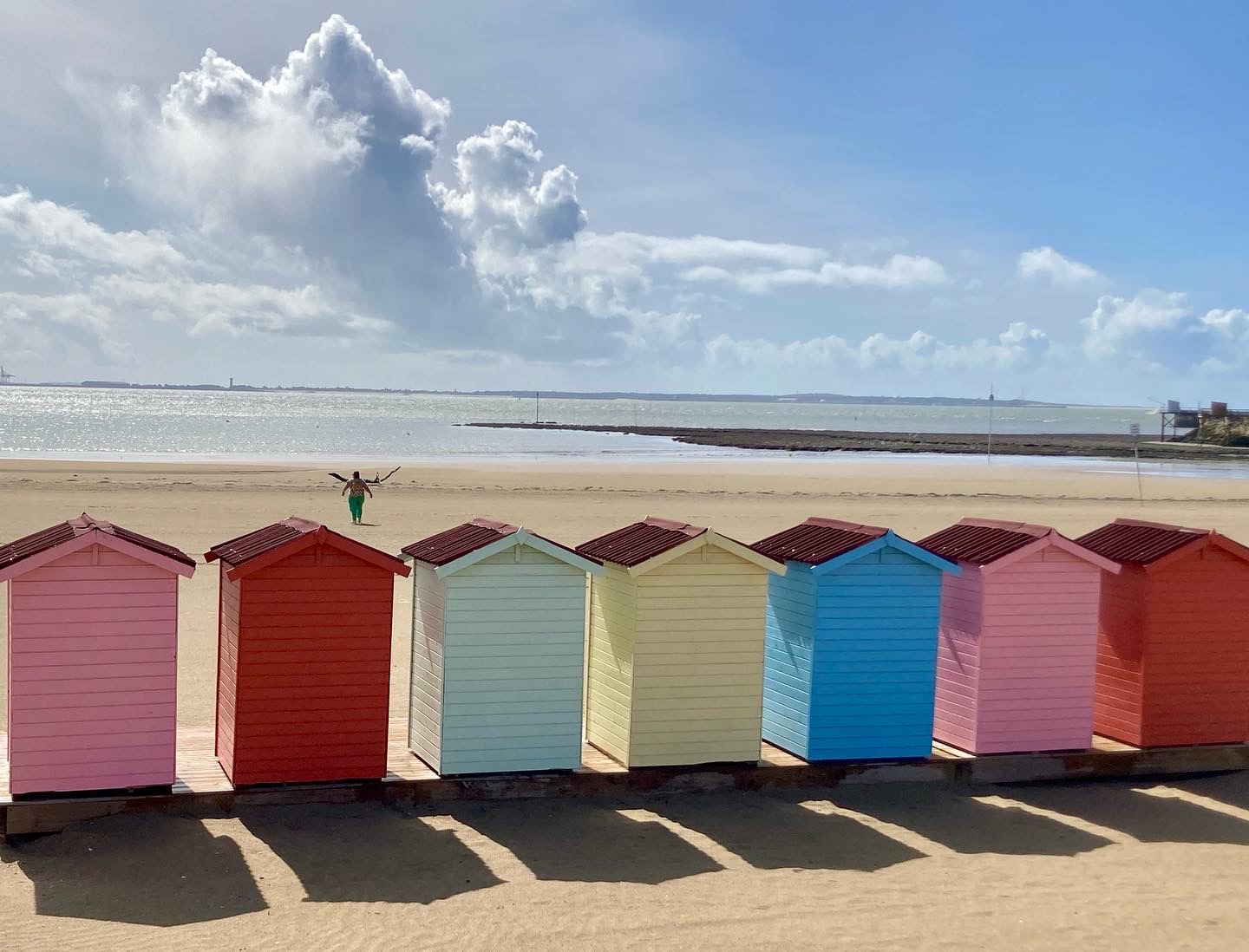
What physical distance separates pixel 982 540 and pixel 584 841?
475cm

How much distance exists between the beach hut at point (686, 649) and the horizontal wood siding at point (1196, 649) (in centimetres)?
379

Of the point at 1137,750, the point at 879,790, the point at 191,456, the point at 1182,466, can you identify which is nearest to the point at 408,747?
the point at 879,790

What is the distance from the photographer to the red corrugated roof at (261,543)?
9828mm

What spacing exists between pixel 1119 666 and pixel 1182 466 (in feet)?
210

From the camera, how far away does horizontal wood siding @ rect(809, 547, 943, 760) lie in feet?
36.3

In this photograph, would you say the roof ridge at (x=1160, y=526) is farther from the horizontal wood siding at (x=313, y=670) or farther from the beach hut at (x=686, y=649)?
the horizontal wood siding at (x=313, y=670)

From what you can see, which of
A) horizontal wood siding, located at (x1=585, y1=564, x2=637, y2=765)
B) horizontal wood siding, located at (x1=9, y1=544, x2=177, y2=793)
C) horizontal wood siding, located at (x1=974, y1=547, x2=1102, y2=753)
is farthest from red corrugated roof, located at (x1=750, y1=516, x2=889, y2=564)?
horizontal wood siding, located at (x1=9, y1=544, x2=177, y2=793)

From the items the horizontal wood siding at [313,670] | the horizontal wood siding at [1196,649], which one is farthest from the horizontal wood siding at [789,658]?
the horizontal wood siding at [313,670]

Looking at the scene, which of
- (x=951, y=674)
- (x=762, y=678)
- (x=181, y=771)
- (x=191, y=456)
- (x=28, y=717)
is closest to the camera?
(x=28, y=717)

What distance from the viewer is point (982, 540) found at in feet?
38.9

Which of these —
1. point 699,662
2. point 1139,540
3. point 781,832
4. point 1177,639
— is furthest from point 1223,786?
point 699,662

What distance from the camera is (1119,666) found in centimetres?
1221

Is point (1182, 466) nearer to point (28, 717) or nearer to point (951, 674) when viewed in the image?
point (951, 674)

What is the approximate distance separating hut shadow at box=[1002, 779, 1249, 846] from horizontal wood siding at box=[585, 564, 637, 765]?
342 cm
